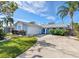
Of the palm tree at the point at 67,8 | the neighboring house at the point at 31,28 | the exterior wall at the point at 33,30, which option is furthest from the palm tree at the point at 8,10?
the palm tree at the point at 67,8

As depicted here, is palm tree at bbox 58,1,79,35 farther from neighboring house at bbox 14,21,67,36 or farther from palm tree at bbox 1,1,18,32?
palm tree at bbox 1,1,18,32

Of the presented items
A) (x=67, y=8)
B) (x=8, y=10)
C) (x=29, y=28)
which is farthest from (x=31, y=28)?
(x=67, y=8)

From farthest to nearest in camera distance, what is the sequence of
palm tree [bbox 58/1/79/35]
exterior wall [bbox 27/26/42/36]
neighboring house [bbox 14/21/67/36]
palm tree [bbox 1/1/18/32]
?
palm tree [bbox 58/1/79/35] < palm tree [bbox 1/1/18/32] < exterior wall [bbox 27/26/42/36] < neighboring house [bbox 14/21/67/36]

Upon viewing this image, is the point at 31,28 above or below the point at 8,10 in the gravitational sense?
below

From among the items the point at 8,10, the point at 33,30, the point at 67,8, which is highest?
the point at 67,8

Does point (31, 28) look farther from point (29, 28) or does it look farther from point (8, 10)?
point (8, 10)

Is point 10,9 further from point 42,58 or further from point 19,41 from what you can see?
point 42,58

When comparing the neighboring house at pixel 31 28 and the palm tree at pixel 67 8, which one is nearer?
the neighboring house at pixel 31 28

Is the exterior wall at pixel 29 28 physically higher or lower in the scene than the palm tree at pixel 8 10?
lower

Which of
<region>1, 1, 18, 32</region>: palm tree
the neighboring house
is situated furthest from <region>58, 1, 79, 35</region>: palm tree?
<region>1, 1, 18, 32</region>: palm tree

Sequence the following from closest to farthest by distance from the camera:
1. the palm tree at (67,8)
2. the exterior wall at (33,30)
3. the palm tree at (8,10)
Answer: the exterior wall at (33,30)
the palm tree at (8,10)
the palm tree at (67,8)

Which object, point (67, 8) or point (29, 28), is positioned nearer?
point (29, 28)

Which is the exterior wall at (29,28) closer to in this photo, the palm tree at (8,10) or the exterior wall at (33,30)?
the exterior wall at (33,30)

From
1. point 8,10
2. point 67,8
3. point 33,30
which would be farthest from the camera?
point 67,8
